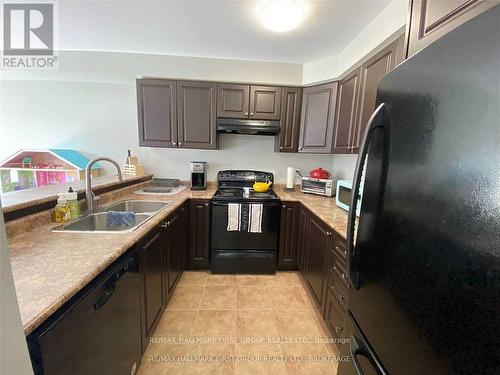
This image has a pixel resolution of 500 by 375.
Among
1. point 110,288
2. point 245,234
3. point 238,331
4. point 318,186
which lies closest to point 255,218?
point 245,234

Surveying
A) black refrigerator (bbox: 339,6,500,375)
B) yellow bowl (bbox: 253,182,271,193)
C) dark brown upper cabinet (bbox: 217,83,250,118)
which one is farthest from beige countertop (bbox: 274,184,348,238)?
dark brown upper cabinet (bbox: 217,83,250,118)

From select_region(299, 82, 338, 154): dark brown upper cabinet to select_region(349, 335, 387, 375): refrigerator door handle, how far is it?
1923 millimetres

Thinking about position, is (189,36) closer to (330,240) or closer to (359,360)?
(330,240)

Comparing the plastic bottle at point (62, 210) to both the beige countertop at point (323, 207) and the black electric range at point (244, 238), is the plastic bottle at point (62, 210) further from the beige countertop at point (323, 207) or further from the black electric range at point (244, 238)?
the beige countertop at point (323, 207)

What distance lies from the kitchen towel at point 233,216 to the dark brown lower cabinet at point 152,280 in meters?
0.82

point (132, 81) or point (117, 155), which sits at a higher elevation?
point (132, 81)

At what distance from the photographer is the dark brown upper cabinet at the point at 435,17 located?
0.59m

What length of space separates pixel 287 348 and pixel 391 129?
1669mm

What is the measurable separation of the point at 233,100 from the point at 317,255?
1954mm

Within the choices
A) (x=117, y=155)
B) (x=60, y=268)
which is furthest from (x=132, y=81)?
(x=60, y=268)

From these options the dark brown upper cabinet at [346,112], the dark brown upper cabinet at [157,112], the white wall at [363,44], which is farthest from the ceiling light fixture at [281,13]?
the dark brown upper cabinet at [157,112]

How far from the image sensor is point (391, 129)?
63 cm

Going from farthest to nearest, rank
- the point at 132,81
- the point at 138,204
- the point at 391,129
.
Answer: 1. the point at 132,81
2. the point at 138,204
3. the point at 391,129

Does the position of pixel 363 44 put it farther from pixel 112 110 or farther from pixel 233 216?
pixel 112 110
